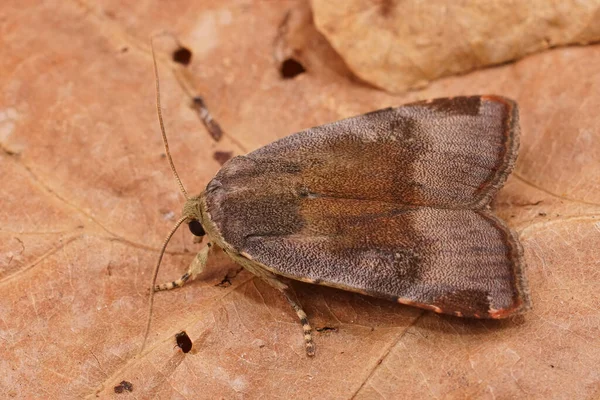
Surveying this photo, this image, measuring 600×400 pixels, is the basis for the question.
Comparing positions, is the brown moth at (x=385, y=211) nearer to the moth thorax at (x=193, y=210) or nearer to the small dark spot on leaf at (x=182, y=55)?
the moth thorax at (x=193, y=210)

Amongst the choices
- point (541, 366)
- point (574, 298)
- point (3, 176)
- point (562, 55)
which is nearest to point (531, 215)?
point (574, 298)

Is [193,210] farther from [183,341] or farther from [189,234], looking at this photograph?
[183,341]

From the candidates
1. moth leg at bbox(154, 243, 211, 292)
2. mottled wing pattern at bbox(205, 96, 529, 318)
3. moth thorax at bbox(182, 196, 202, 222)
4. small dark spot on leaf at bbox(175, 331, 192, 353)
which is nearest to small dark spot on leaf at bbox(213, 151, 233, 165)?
mottled wing pattern at bbox(205, 96, 529, 318)

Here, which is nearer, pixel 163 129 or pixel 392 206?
pixel 392 206

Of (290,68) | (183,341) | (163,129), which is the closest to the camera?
(183,341)

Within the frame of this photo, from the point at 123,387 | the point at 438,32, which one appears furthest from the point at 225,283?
the point at 438,32

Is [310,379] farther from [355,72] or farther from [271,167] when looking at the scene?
[355,72]
